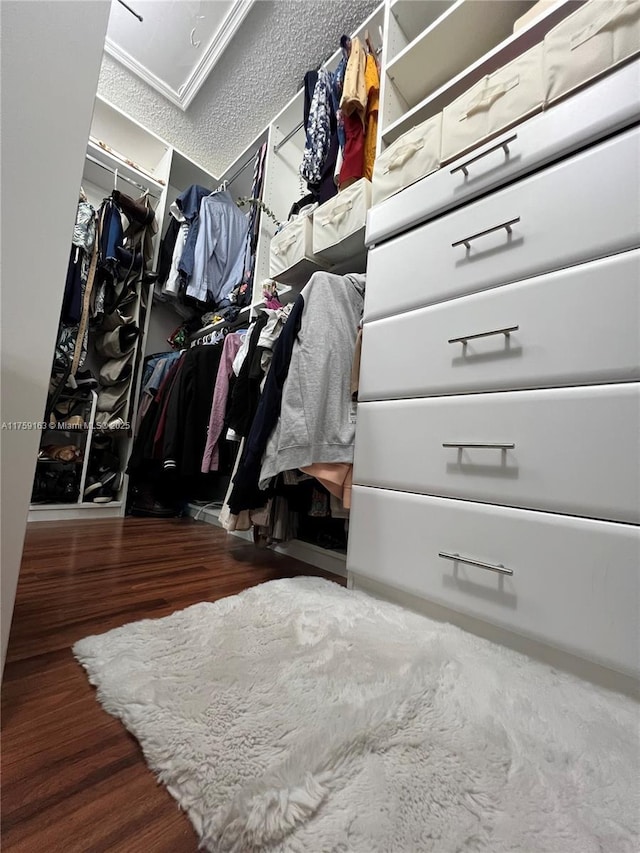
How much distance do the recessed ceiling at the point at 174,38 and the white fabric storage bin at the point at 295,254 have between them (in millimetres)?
1174

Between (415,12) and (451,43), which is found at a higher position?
(415,12)

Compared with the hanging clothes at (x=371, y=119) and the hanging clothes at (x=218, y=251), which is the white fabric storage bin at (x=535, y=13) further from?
the hanging clothes at (x=218, y=251)

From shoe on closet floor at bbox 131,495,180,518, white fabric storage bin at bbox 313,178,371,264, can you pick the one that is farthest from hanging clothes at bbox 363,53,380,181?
shoe on closet floor at bbox 131,495,180,518

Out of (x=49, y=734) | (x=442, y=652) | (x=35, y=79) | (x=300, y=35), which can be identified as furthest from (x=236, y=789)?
(x=300, y=35)

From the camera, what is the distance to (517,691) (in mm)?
526

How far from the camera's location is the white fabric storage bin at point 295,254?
1422 millimetres

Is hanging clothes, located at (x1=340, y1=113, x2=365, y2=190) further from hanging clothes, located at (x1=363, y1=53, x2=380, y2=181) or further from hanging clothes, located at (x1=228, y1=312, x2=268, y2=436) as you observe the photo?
hanging clothes, located at (x1=228, y1=312, x2=268, y2=436)

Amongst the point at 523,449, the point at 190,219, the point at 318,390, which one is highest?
the point at 190,219

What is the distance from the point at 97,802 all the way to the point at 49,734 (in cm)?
14

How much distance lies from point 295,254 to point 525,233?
0.97 meters

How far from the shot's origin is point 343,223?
4.14 ft

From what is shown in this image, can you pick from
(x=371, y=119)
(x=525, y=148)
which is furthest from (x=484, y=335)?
(x=371, y=119)

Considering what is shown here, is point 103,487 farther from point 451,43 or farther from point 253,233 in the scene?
point 451,43

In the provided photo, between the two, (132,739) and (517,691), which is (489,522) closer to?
(517,691)
